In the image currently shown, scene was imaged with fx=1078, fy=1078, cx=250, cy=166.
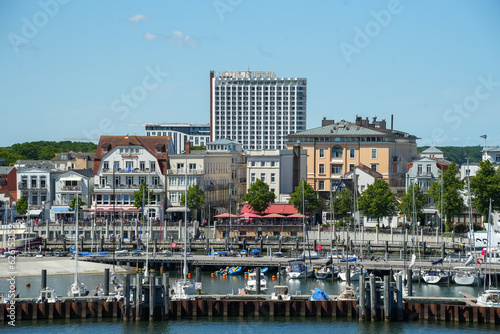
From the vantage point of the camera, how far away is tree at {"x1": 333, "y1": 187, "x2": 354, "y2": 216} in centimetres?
12644

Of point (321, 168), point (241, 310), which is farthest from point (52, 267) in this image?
point (321, 168)

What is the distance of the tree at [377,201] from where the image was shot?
12156cm

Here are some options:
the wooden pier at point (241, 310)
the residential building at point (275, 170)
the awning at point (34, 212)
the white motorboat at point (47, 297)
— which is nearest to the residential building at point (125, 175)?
the awning at point (34, 212)

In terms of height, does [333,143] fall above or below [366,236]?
above

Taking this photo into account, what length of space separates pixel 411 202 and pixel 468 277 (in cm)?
3138

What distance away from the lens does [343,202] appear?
4983 inches

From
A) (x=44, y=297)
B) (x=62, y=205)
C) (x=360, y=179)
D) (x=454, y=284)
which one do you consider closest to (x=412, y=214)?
(x=360, y=179)

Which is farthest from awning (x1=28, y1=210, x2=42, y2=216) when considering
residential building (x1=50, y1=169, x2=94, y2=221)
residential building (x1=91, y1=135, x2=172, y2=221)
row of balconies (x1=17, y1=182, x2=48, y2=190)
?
residential building (x1=91, y1=135, x2=172, y2=221)

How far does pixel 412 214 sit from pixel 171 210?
28.8 metres

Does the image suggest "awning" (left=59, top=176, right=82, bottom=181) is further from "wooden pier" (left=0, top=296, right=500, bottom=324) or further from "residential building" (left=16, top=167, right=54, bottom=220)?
"wooden pier" (left=0, top=296, right=500, bottom=324)

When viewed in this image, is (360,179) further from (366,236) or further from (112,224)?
(112,224)

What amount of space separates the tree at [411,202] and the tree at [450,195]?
75.5 inches

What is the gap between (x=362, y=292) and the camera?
233 feet

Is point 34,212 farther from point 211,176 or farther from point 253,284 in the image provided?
point 253,284
